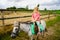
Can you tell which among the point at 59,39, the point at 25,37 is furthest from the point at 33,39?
the point at 59,39

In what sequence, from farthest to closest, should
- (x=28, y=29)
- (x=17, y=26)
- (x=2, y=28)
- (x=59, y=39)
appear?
(x=59, y=39) → (x=2, y=28) → (x=28, y=29) → (x=17, y=26)

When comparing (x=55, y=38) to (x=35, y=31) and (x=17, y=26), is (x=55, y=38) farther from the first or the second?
(x=17, y=26)

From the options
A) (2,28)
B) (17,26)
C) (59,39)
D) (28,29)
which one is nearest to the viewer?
(17,26)

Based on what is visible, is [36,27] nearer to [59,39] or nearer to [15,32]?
[15,32]

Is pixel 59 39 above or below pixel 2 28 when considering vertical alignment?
below

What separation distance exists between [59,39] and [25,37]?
2428 mm

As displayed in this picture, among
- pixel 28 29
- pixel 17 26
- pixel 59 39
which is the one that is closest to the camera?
pixel 17 26

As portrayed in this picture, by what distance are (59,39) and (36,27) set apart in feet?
9.21

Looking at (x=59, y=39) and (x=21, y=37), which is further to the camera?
(x=59, y=39)

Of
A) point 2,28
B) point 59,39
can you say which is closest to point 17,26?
Result: point 2,28

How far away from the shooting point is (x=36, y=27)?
299 inches

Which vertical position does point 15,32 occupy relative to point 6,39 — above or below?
above

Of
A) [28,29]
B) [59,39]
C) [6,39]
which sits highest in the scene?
[28,29]

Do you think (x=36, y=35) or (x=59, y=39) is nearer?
(x=36, y=35)
